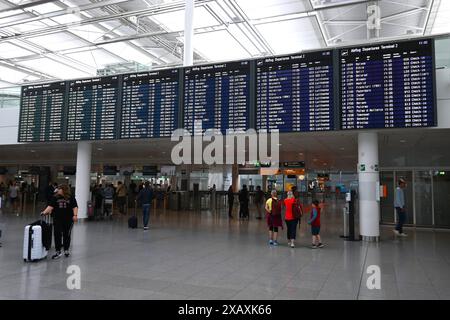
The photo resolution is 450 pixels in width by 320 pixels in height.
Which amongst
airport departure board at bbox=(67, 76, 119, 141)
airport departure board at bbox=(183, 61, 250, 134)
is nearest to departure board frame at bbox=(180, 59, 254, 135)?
airport departure board at bbox=(183, 61, 250, 134)

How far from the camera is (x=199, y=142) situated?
39.4ft

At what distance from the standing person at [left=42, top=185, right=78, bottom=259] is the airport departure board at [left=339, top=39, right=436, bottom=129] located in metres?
6.98

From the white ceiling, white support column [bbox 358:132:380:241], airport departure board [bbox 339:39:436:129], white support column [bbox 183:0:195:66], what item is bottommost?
white support column [bbox 358:132:380:241]

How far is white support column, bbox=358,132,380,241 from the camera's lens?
33.3 ft

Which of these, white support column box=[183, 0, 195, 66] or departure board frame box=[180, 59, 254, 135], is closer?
departure board frame box=[180, 59, 254, 135]

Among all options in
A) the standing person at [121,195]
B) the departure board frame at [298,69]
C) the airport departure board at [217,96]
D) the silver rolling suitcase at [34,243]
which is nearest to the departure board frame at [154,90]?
the airport departure board at [217,96]

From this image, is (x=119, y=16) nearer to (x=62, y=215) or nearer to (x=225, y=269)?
(x=62, y=215)

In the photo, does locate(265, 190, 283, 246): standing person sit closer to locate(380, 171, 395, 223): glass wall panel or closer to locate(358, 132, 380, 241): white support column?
locate(358, 132, 380, 241): white support column

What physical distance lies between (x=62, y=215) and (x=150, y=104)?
17.3ft

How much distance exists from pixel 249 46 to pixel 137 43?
7.71 m

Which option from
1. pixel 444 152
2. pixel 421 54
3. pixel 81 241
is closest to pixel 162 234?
pixel 81 241

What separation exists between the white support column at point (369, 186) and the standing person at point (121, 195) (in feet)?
38.8

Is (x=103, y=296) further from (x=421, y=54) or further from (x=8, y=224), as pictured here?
(x=8, y=224)

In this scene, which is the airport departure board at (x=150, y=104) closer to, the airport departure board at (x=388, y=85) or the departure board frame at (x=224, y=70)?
the departure board frame at (x=224, y=70)
